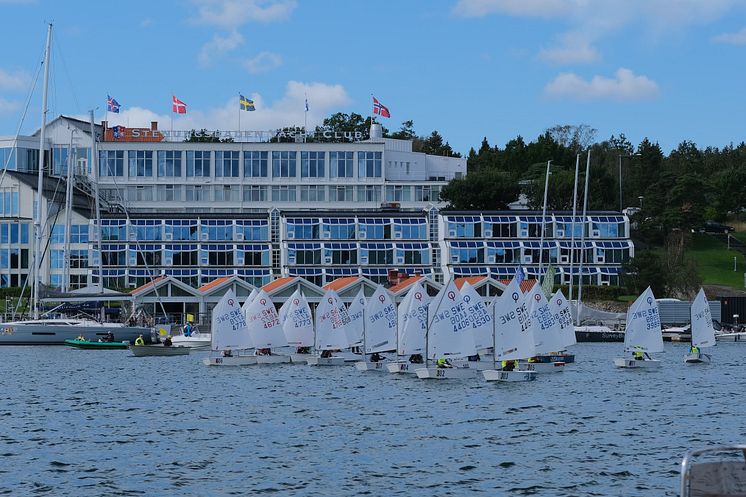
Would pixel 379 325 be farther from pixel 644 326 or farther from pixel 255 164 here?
pixel 255 164

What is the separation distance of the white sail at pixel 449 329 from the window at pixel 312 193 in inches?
3132

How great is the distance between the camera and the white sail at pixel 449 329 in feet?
209

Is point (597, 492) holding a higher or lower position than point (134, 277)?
lower

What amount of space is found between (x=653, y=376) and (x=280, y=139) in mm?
91728

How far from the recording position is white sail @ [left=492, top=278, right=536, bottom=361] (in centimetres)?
6462

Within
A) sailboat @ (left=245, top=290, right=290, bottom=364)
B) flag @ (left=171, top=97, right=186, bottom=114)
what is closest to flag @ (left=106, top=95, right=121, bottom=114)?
flag @ (left=171, top=97, right=186, bottom=114)

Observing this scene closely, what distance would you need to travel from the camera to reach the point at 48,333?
95562 millimetres

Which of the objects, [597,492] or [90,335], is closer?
[597,492]

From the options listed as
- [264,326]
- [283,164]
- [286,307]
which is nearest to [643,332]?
[264,326]

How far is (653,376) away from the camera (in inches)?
2753

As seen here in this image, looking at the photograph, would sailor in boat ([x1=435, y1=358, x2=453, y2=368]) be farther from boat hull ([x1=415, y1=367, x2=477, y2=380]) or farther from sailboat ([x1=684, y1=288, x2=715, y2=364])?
sailboat ([x1=684, y1=288, x2=715, y2=364])

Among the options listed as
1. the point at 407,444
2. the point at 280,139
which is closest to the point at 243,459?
the point at 407,444

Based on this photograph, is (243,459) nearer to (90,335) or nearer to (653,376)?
(653,376)

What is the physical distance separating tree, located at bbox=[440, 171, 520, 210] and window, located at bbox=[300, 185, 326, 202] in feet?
46.1
